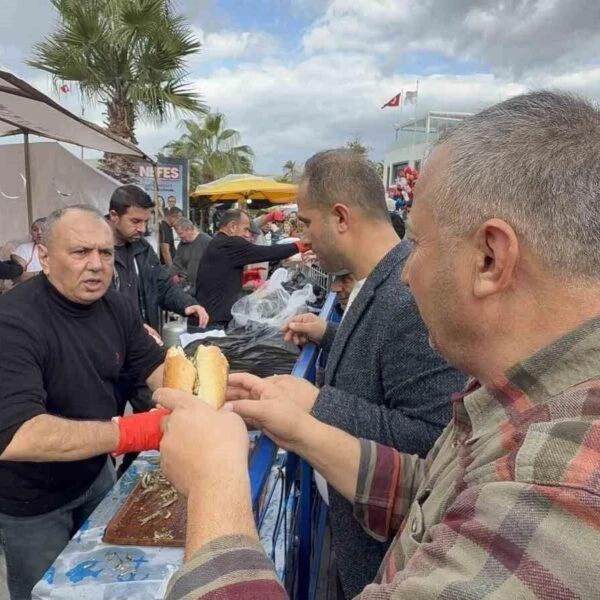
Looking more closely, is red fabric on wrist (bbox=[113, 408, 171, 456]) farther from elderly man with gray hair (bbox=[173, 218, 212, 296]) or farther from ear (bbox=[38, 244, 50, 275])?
elderly man with gray hair (bbox=[173, 218, 212, 296])

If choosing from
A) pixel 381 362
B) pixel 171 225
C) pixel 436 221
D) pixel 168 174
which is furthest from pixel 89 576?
pixel 168 174

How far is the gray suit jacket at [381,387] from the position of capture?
1556 millimetres

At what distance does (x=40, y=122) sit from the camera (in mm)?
5840

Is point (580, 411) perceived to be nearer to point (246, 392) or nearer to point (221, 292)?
point (246, 392)

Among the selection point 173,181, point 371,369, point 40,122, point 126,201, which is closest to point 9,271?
point 40,122

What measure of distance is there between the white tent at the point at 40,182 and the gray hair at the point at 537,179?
920 centimetres

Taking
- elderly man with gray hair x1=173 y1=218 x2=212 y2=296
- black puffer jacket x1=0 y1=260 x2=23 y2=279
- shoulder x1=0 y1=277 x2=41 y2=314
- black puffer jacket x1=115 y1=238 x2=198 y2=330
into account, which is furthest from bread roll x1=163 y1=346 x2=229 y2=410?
elderly man with gray hair x1=173 y1=218 x2=212 y2=296

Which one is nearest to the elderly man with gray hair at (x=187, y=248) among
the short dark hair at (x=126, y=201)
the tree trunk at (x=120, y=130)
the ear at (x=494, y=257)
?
the short dark hair at (x=126, y=201)

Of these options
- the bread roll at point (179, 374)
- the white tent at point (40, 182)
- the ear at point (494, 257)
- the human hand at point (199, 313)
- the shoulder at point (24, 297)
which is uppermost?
the white tent at point (40, 182)

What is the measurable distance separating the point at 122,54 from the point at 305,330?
41.5 feet

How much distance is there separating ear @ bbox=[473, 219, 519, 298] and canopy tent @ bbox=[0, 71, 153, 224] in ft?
12.2

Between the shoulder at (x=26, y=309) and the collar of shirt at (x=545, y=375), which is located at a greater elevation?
the collar of shirt at (x=545, y=375)

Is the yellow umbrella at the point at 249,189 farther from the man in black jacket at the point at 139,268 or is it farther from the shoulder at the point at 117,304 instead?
the shoulder at the point at 117,304

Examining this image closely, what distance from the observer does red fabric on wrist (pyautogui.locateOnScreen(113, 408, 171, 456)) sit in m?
2.07
